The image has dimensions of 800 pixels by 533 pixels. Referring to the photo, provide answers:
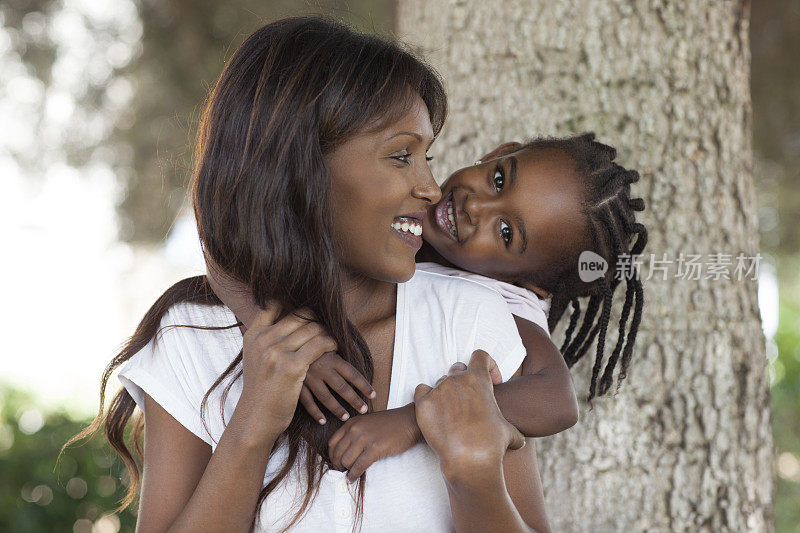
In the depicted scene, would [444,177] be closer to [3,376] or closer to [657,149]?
[657,149]

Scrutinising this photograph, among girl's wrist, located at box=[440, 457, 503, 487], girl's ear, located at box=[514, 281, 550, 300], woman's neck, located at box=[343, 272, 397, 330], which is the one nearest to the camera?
girl's wrist, located at box=[440, 457, 503, 487]

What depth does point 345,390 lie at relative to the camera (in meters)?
1.62

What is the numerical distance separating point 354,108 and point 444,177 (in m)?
1.19

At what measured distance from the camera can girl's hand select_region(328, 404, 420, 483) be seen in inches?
63.1

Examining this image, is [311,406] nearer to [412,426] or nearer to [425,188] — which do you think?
[412,426]

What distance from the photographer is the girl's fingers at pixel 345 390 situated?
1619 millimetres

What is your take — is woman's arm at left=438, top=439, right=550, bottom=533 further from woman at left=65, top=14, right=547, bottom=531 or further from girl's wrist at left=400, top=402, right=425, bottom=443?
girl's wrist at left=400, top=402, right=425, bottom=443

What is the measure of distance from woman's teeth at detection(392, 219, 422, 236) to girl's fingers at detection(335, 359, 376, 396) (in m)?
0.33

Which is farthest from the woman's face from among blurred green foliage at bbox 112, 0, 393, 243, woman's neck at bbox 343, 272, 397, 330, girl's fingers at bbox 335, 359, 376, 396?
blurred green foliage at bbox 112, 0, 393, 243

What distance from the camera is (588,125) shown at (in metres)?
2.59

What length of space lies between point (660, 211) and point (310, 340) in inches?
57.6

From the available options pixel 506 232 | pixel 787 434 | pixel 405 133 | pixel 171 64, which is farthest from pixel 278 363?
pixel 787 434

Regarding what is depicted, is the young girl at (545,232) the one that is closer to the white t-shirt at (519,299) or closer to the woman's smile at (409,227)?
the white t-shirt at (519,299)

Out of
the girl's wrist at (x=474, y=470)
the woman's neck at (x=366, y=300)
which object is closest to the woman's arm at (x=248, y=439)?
the woman's neck at (x=366, y=300)
